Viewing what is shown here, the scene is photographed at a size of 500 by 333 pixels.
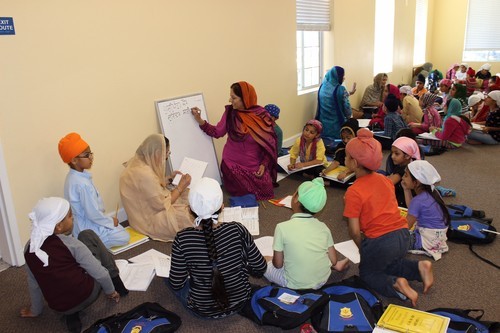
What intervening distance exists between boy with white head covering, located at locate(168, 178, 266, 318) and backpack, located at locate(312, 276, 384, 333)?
0.41 metres

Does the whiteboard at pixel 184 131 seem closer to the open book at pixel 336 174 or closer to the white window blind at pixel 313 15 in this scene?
the open book at pixel 336 174

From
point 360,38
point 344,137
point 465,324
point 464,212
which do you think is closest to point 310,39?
point 360,38

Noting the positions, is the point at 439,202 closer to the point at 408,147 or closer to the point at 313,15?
the point at 408,147

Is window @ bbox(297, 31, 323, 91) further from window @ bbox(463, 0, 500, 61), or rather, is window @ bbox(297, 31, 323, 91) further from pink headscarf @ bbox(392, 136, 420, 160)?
window @ bbox(463, 0, 500, 61)

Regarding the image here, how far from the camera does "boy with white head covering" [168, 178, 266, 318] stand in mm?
1971

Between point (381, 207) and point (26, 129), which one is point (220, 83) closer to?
point (26, 129)

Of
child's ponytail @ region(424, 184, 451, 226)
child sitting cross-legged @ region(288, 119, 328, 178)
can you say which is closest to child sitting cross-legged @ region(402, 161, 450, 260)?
child's ponytail @ region(424, 184, 451, 226)

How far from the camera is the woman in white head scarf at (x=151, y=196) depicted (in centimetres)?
315

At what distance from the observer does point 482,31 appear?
9.59 meters

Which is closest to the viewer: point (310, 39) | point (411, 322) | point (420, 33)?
point (411, 322)

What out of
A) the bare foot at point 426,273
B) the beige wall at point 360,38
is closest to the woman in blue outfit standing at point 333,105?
the beige wall at point 360,38

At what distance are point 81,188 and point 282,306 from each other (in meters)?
1.63

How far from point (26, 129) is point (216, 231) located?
69.5 inches

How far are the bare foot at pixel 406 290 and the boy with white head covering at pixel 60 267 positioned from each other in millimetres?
1671
